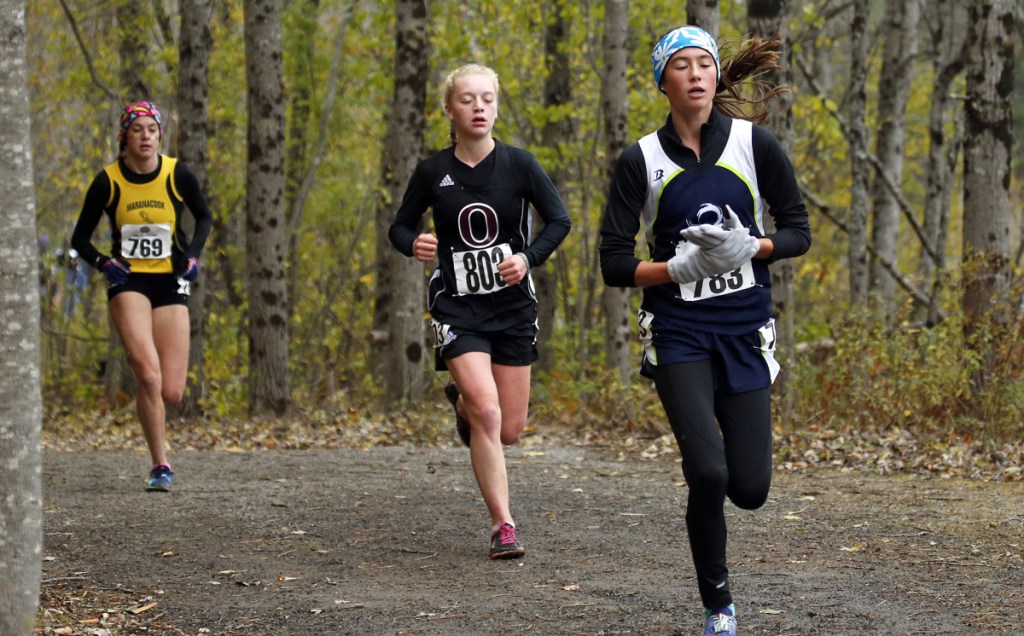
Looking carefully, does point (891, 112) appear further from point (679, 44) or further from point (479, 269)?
point (679, 44)

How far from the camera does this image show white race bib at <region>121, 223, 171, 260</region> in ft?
29.3

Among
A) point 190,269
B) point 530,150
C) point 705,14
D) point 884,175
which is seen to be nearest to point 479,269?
point 190,269

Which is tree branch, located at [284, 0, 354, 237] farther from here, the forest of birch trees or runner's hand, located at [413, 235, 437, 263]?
runner's hand, located at [413, 235, 437, 263]

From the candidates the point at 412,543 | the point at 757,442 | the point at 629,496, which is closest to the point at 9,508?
the point at 757,442

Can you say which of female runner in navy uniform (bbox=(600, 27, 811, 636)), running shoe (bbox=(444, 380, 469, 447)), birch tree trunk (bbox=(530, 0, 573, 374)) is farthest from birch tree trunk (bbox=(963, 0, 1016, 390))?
birch tree trunk (bbox=(530, 0, 573, 374))

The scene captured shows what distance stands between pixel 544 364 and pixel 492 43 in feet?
18.0

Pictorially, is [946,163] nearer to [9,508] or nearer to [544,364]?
[544,364]

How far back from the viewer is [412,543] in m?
7.31

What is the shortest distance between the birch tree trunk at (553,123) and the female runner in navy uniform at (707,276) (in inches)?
558

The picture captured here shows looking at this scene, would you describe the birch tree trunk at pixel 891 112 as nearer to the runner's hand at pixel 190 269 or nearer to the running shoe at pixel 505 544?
the runner's hand at pixel 190 269

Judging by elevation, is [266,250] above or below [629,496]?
above

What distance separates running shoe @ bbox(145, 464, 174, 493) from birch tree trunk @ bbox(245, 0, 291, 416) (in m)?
6.08

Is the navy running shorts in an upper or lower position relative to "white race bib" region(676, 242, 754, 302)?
lower

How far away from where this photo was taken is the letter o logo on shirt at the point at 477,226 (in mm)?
6750
